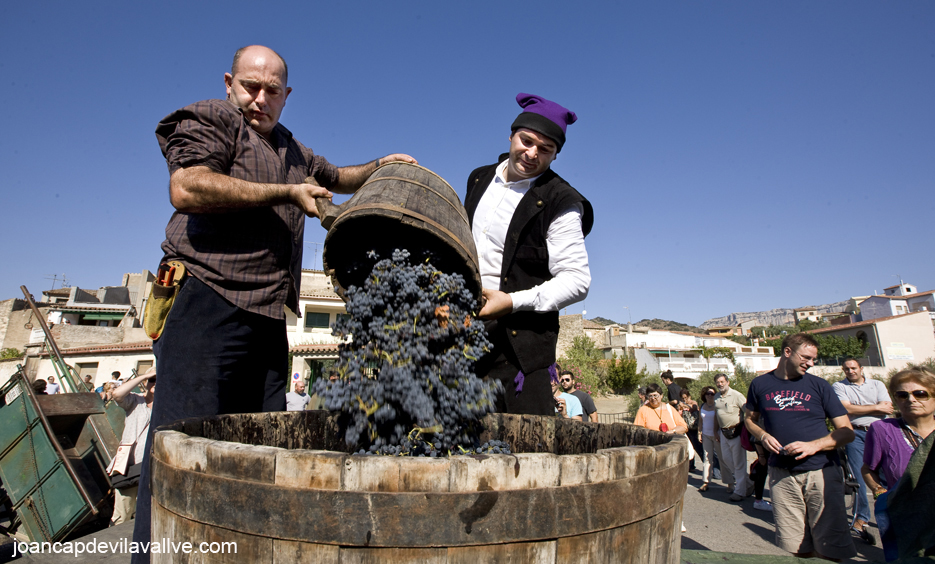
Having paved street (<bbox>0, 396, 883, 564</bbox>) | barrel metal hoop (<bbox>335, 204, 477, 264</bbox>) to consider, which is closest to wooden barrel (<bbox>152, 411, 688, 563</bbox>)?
barrel metal hoop (<bbox>335, 204, 477, 264</bbox>)

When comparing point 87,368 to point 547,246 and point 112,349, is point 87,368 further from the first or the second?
point 547,246

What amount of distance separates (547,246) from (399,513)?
1.61 metres

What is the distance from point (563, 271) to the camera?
2.37m

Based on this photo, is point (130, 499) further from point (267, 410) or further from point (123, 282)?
point (123, 282)

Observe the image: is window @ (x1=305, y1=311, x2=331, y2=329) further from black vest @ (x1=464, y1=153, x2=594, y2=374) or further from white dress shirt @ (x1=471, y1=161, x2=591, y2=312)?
black vest @ (x1=464, y1=153, x2=594, y2=374)

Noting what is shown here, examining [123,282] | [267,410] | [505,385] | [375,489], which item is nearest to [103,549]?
[267,410]

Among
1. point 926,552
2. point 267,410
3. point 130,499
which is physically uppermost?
point 267,410

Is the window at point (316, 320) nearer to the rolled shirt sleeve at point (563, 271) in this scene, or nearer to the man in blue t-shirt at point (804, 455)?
the man in blue t-shirt at point (804, 455)

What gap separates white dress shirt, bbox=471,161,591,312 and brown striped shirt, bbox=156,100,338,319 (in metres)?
0.88

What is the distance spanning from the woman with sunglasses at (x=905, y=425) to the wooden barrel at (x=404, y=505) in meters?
3.79

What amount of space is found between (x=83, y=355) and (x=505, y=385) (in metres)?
28.9

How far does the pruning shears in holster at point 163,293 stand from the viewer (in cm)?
200

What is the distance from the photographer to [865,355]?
39.0 meters

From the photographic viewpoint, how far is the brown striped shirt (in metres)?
1.99
